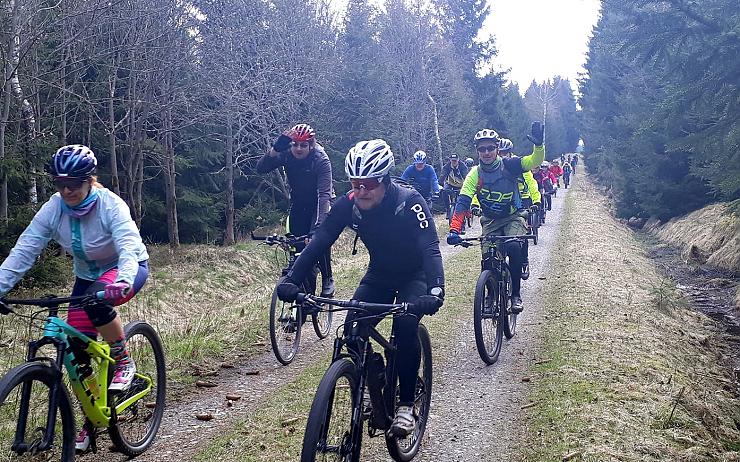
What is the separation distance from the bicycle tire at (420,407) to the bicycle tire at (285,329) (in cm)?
277

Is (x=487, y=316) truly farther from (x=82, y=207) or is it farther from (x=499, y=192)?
(x=82, y=207)

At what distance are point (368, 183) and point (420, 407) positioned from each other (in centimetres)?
185

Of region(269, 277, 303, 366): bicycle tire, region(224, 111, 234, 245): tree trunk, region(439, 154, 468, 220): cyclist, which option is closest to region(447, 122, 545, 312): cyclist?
region(269, 277, 303, 366): bicycle tire

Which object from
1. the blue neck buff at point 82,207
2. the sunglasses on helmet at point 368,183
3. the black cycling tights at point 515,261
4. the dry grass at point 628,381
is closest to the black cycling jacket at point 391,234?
the sunglasses on helmet at point 368,183

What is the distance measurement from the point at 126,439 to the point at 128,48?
43.5 feet

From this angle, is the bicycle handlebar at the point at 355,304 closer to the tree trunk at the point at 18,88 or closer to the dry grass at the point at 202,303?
the dry grass at the point at 202,303

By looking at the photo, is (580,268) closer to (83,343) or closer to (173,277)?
(173,277)

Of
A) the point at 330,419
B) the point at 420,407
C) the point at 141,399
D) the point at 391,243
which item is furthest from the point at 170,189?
the point at 330,419

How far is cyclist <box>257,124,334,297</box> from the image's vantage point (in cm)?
807

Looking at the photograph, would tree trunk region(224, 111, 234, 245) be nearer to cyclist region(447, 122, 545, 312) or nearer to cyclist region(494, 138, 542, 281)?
cyclist region(494, 138, 542, 281)

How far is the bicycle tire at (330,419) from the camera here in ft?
11.9

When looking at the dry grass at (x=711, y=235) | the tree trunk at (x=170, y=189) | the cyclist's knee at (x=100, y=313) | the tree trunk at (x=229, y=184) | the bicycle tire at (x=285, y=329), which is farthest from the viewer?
the tree trunk at (x=229, y=184)

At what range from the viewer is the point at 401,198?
479cm

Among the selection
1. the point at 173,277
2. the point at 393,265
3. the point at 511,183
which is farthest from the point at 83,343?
the point at 173,277
